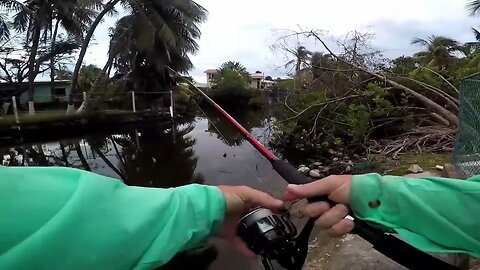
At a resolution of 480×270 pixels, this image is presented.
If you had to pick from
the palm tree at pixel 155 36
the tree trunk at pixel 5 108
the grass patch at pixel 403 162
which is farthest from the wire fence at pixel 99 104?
the grass patch at pixel 403 162

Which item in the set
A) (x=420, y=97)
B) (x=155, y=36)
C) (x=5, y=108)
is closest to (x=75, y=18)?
(x=155, y=36)

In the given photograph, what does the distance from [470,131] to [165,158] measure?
409 inches

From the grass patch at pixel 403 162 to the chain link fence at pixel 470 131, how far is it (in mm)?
2936

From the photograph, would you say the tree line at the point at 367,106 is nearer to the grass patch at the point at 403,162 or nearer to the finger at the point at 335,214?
the grass patch at the point at 403,162

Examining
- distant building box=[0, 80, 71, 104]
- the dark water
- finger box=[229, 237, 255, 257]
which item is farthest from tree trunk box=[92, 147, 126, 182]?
distant building box=[0, 80, 71, 104]

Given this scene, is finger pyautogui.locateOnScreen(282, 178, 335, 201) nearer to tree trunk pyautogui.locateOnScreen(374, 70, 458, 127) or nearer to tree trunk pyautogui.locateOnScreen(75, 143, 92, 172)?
tree trunk pyautogui.locateOnScreen(374, 70, 458, 127)

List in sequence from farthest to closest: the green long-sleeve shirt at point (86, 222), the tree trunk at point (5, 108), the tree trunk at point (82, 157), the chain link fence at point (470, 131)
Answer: the tree trunk at point (5, 108), the tree trunk at point (82, 157), the chain link fence at point (470, 131), the green long-sleeve shirt at point (86, 222)

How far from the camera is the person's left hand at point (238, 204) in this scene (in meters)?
0.93

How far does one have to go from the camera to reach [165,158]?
509 inches

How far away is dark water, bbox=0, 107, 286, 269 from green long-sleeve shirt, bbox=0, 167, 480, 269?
430 cm

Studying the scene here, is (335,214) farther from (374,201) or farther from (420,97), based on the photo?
(420,97)

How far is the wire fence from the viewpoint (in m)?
19.0

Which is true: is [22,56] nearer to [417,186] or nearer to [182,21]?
[182,21]

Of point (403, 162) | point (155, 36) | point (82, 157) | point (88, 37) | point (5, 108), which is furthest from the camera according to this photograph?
point (155, 36)
